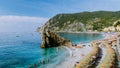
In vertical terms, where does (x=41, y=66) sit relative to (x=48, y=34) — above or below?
below

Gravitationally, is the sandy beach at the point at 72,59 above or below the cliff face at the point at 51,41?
below

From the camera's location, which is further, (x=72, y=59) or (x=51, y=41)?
(x=51, y=41)

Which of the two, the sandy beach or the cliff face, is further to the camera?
the cliff face

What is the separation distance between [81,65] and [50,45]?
56432mm

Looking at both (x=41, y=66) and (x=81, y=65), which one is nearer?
(x=81, y=65)

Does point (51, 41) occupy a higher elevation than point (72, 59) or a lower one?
higher

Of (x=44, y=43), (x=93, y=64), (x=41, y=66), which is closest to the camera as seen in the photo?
(x=93, y=64)

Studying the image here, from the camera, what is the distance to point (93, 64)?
166 ft

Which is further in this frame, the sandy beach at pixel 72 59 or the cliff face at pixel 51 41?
the cliff face at pixel 51 41

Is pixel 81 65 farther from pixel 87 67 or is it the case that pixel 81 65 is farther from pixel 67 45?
pixel 67 45

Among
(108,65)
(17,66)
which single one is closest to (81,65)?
(108,65)

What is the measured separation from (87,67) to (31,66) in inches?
657

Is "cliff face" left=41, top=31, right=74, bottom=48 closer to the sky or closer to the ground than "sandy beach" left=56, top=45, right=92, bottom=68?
closer to the sky

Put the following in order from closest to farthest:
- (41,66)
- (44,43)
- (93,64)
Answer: (93,64) → (41,66) → (44,43)
